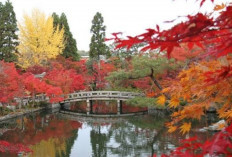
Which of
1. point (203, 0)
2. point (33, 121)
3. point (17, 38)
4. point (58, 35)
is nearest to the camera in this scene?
point (203, 0)

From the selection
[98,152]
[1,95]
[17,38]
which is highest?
[17,38]

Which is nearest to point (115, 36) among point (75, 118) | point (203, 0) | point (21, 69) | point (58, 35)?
point (203, 0)

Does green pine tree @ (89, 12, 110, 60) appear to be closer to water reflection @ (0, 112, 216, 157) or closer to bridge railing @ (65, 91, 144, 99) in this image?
bridge railing @ (65, 91, 144, 99)

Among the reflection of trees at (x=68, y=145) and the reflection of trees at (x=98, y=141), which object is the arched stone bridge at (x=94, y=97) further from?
the reflection of trees at (x=68, y=145)

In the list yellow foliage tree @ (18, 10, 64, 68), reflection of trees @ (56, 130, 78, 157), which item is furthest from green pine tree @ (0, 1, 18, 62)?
reflection of trees @ (56, 130, 78, 157)

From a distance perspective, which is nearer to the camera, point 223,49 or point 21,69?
point 223,49

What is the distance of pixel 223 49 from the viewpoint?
3.61 ft

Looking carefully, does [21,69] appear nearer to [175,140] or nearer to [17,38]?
[17,38]

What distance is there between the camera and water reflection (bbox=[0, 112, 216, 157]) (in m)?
10.2

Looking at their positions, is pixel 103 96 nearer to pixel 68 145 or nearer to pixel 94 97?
pixel 94 97

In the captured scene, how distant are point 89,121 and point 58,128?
2.66 m

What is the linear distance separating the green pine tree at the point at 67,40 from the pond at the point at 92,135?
461 inches

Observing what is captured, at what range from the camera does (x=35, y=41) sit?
2317 cm

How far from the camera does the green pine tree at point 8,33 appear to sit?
2123cm
